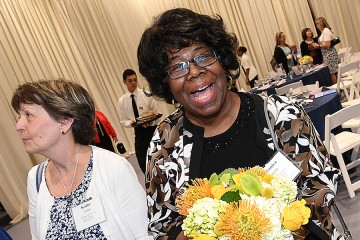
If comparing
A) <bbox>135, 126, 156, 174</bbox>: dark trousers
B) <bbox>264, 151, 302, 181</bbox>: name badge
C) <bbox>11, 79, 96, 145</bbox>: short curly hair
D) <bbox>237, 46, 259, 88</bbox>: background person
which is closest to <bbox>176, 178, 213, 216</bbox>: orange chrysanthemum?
<bbox>264, 151, 302, 181</bbox>: name badge

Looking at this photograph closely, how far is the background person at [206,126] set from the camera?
1396mm

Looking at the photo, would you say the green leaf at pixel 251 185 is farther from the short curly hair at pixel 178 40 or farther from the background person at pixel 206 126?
the short curly hair at pixel 178 40

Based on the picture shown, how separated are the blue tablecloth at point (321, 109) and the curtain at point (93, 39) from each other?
5757 millimetres

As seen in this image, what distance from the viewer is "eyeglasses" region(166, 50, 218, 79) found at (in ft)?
4.84

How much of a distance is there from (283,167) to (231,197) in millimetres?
260

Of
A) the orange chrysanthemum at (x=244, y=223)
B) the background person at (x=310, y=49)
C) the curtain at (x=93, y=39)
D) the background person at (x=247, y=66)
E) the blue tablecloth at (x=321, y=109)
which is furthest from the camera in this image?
the background person at (x=247, y=66)

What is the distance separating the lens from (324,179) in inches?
54.3

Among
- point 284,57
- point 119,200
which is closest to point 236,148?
point 119,200

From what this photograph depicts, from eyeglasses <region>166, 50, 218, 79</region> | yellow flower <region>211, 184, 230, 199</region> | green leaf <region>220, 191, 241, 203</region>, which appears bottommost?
green leaf <region>220, 191, 241, 203</region>

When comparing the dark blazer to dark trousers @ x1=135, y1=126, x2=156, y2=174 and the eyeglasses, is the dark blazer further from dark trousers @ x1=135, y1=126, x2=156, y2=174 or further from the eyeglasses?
the eyeglasses

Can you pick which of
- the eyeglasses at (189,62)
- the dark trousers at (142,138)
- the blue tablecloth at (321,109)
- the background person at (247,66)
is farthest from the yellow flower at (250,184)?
the background person at (247,66)

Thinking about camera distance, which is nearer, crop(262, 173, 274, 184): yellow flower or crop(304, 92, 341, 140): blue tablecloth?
crop(262, 173, 274, 184): yellow flower

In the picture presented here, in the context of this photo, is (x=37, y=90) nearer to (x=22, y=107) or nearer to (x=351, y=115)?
(x=22, y=107)

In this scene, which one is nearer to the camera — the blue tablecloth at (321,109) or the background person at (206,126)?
the background person at (206,126)
